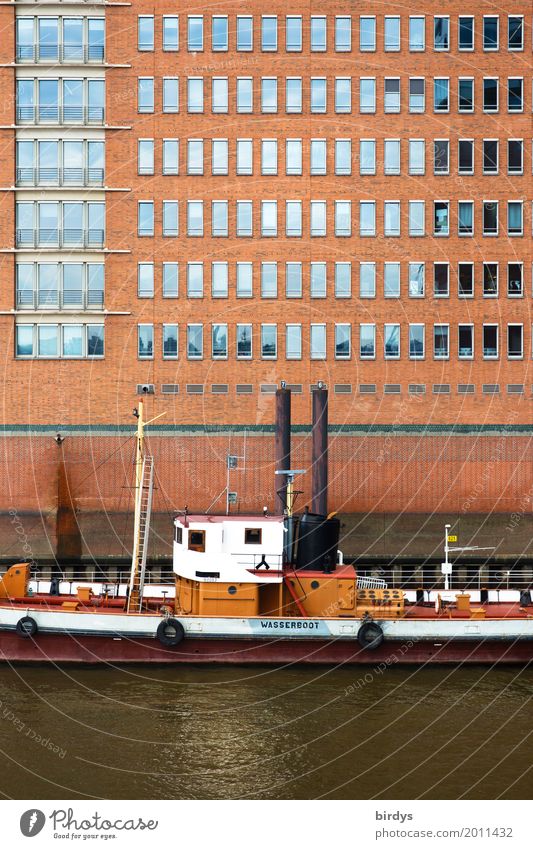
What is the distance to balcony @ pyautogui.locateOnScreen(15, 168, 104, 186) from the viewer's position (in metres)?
62.8

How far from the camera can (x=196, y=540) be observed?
4019 centimetres

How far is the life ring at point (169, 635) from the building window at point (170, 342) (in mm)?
25714

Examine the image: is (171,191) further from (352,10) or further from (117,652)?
(117,652)

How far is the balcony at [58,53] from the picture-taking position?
62.7m

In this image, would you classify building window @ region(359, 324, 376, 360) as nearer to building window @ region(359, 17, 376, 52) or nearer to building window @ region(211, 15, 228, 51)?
building window @ region(359, 17, 376, 52)

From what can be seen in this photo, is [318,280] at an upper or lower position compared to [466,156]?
lower

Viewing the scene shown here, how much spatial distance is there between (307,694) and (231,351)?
96.9 feet

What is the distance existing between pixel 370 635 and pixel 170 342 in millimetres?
27467

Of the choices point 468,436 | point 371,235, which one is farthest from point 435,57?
point 468,436

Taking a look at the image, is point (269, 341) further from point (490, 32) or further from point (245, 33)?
point (490, 32)

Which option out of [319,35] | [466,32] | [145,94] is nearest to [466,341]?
[466,32]

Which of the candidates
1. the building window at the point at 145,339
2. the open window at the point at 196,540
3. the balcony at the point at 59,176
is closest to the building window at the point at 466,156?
the building window at the point at 145,339

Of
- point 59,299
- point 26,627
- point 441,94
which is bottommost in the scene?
point 26,627

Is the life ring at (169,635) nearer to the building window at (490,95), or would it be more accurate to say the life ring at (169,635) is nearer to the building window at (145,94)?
the building window at (145,94)
